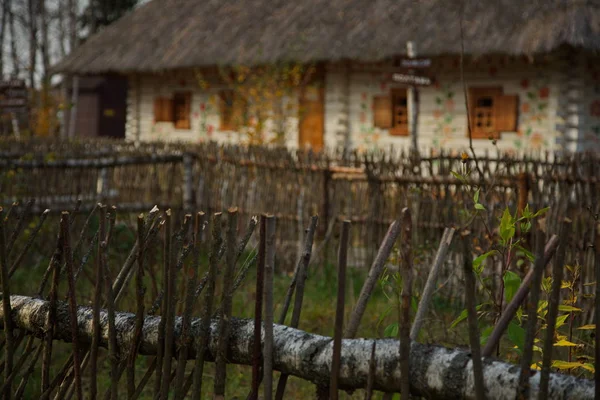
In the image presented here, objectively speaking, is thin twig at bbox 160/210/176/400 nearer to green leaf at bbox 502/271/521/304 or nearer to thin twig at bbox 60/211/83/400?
thin twig at bbox 60/211/83/400

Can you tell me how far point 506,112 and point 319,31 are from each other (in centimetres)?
376

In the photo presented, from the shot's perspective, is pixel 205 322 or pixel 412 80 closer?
pixel 205 322

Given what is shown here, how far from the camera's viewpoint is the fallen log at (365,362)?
1614 millimetres

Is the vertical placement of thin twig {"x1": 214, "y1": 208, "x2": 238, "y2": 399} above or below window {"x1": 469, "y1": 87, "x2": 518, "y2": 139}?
below

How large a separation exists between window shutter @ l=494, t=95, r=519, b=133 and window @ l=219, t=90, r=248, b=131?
4.38m

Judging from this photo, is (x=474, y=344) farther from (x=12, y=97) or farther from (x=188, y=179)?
(x=12, y=97)

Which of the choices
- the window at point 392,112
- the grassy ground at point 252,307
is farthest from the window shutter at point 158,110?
the grassy ground at point 252,307

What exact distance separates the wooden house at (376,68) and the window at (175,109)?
27 mm

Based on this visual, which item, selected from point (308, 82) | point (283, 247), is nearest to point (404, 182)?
point (283, 247)

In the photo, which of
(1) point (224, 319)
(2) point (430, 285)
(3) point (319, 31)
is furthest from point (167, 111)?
(2) point (430, 285)

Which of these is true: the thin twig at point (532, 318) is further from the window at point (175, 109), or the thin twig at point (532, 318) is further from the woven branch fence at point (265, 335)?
the window at point (175, 109)

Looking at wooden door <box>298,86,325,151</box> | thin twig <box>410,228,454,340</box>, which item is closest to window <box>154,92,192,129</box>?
wooden door <box>298,86,325,151</box>

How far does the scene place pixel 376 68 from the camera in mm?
13930

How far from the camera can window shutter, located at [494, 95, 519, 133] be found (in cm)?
1247
